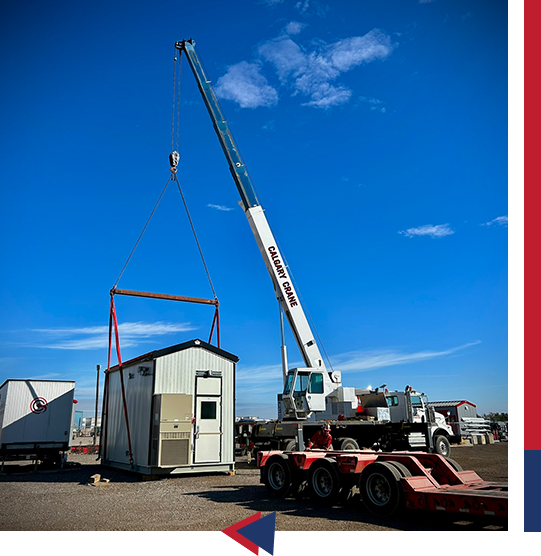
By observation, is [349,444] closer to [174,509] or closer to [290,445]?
[290,445]

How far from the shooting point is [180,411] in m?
15.4

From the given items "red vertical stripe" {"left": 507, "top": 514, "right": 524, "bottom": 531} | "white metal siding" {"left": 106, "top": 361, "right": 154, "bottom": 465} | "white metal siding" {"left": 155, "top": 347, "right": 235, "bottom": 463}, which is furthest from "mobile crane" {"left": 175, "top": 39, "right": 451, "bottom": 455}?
"red vertical stripe" {"left": 507, "top": 514, "right": 524, "bottom": 531}

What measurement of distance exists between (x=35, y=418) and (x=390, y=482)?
16531 mm

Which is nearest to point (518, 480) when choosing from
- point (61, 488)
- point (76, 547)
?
point (76, 547)

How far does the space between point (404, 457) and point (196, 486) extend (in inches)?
273

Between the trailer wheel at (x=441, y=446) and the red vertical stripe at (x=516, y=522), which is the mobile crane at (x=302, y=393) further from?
the red vertical stripe at (x=516, y=522)

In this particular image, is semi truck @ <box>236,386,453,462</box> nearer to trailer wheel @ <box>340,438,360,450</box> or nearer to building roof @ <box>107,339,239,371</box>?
trailer wheel @ <box>340,438,360,450</box>

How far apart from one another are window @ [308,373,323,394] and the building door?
4110mm

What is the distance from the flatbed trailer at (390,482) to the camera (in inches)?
300

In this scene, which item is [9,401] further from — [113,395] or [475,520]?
[475,520]

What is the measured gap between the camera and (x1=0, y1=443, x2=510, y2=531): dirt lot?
8.04 meters

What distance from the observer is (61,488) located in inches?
537

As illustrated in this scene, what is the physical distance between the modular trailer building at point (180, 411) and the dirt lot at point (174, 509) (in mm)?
754

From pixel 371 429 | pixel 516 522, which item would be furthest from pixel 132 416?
pixel 516 522
